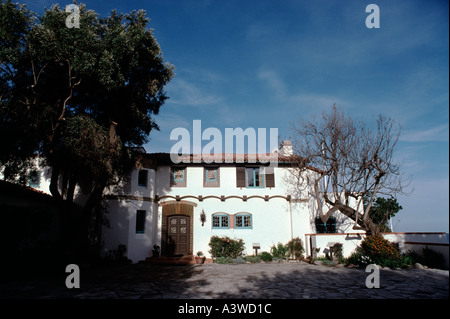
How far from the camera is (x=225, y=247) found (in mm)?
16141

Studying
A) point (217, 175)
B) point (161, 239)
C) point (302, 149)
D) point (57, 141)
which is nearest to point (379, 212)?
point (302, 149)

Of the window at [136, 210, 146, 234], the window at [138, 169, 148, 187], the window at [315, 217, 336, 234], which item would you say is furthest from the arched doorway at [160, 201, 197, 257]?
the window at [315, 217, 336, 234]

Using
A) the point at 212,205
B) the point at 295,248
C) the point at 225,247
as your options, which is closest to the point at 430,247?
the point at 295,248

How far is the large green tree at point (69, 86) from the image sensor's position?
395 inches

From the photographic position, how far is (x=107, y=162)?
454 inches

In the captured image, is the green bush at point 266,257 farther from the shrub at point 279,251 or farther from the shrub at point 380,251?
the shrub at point 380,251

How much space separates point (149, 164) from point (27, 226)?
7875 millimetres

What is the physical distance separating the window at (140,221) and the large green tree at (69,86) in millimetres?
4210

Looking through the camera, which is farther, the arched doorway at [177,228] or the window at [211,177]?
the window at [211,177]

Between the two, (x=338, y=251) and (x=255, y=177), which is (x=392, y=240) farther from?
(x=255, y=177)

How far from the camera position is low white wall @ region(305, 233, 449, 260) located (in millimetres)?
12712

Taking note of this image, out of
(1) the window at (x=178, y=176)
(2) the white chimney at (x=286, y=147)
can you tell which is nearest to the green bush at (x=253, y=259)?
(1) the window at (x=178, y=176)
